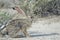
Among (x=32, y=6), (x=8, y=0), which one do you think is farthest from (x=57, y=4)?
(x=8, y=0)

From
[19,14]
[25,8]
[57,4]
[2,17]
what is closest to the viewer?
[19,14]

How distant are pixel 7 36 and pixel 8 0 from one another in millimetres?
3857

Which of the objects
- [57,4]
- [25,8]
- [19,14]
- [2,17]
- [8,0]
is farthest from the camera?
[57,4]

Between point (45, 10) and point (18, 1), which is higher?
point (18, 1)

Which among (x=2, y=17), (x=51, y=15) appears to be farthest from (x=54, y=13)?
(x=2, y=17)

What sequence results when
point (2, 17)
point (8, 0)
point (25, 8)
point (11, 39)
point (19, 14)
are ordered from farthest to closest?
point (25, 8)
point (8, 0)
point (2, 17)
point (19, 14)
point (11, 39)

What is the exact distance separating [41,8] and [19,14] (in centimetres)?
584

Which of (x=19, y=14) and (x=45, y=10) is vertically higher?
(x=19, y=14)

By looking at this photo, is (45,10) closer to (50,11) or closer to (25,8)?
(50,11)

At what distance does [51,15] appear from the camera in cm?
1270

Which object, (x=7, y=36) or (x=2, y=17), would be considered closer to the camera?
(x=7, y=36)

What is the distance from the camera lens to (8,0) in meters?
10.5

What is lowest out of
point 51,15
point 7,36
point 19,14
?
point 51,15

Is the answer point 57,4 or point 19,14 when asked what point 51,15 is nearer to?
point 57,4
